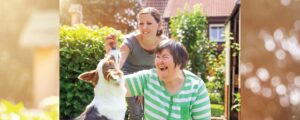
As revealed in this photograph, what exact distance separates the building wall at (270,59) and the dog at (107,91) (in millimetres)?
616

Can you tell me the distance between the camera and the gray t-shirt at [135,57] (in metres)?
1.97

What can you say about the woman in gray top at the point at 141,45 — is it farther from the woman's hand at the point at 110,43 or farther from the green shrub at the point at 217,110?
the green shrub at the point at 217,110

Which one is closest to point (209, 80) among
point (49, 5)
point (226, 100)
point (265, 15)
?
point (226, 100)

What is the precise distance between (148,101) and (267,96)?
644mm

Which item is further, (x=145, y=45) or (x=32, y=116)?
(x=32, y=116)

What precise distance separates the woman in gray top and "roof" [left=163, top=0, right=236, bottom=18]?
0.60 feet

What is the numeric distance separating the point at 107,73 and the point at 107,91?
0.31 feet

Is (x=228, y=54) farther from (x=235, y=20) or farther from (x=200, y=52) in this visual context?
(x=200, y=52)

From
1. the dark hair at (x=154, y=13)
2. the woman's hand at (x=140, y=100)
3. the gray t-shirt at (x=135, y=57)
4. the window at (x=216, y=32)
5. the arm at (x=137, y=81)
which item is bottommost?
the woman's hand at (x=140, y=100)

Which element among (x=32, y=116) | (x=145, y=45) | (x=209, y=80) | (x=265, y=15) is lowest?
(x=32, y=116)

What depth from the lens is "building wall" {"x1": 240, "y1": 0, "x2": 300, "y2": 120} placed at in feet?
6.64

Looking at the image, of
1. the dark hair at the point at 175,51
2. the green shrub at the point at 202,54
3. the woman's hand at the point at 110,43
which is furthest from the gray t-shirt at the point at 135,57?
the green shrub at the point at 202,54

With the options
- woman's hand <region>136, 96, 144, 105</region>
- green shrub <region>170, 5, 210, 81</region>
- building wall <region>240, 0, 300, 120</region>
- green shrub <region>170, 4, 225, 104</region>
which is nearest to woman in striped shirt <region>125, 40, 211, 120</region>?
woman's hand <region>136, 96, 144, 105</region>

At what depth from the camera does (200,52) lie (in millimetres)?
2787
